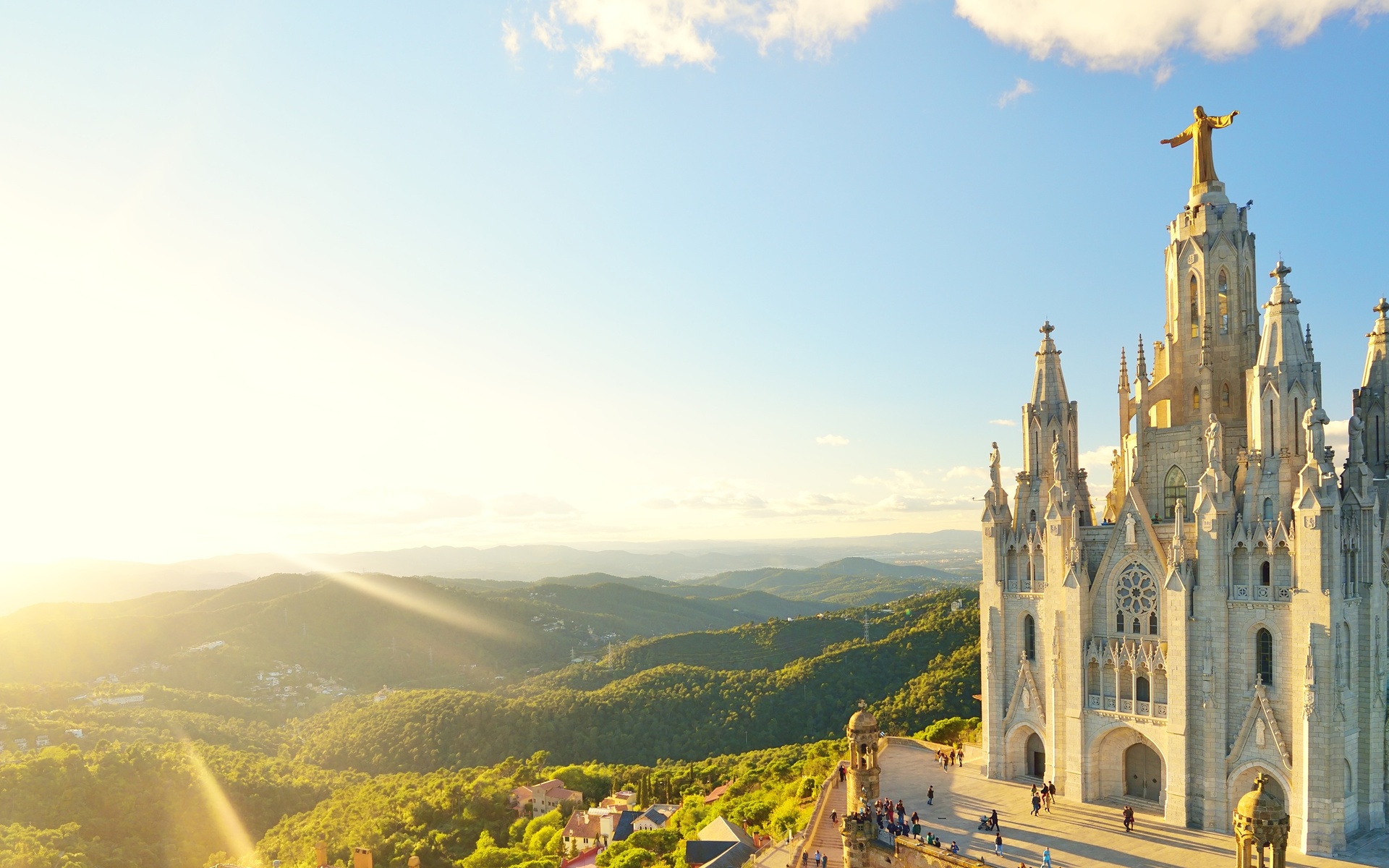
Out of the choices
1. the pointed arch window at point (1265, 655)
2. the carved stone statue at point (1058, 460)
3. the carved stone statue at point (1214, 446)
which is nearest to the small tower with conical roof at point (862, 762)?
the carved stone statue at point (1058, 460)

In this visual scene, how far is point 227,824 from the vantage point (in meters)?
65.9

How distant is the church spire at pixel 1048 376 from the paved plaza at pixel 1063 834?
15328mm

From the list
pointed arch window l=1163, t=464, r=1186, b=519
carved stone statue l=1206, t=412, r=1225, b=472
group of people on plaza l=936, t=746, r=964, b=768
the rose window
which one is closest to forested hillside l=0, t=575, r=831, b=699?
group of people on plaza l=936, t=746, r=964, b=768

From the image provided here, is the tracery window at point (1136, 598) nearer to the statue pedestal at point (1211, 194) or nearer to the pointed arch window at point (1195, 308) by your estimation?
the pointed arch window at point (1195, 308)

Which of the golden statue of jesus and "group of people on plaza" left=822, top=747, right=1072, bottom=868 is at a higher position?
the golden statue of jesus

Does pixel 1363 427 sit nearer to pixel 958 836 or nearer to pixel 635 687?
pixel 958 836

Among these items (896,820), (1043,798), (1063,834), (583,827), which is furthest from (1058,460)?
(583,827)

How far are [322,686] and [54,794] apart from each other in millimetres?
61127

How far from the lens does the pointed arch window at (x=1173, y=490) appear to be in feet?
97.2

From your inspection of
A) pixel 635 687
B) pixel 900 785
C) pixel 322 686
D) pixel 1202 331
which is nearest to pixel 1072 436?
pixel 1202 331

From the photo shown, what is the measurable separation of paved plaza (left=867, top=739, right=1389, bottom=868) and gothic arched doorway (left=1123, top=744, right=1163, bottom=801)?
97cm

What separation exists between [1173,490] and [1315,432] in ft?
17.8

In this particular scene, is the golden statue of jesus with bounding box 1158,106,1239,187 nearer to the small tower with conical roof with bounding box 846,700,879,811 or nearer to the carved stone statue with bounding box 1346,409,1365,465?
the carved stone statue with bounding box 1346,409,1365,465

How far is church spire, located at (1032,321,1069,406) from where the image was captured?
33812 mm
